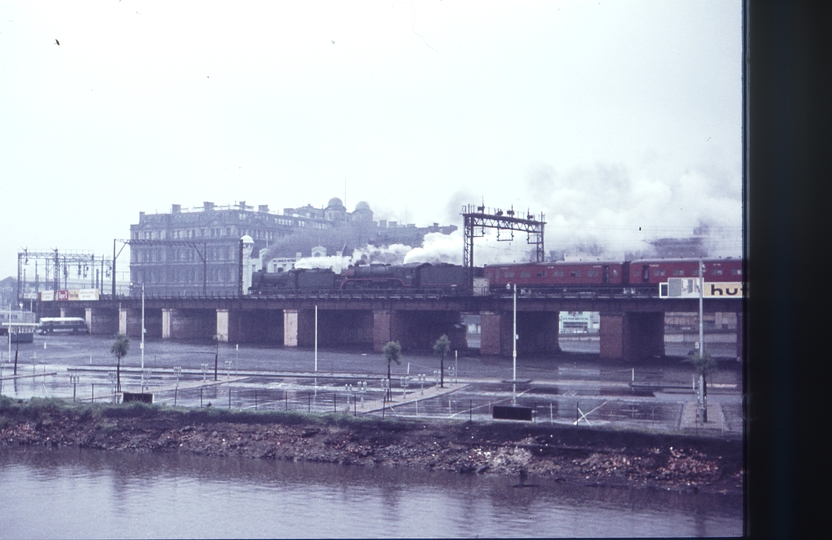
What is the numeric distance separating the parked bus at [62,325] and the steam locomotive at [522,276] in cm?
2731

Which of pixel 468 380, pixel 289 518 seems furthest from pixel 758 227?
pixel 468 380

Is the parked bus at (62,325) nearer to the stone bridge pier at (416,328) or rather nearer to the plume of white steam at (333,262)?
the plume of white steam at (333,262)

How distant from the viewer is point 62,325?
311 ft

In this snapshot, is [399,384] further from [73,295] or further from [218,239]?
[218,239]

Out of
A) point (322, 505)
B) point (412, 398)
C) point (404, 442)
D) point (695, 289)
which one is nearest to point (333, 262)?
point (695, 289)

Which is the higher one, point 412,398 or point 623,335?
point 623,335

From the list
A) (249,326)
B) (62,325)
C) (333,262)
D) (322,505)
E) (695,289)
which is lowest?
(322,505)

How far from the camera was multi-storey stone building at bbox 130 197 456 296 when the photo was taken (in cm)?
13512

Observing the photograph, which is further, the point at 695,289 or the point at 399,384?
the point at 695,289

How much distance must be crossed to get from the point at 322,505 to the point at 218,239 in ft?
385

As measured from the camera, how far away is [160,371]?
51625 mm

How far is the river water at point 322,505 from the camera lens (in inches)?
846

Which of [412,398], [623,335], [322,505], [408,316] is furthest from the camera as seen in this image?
[408,316]

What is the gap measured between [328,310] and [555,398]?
42027mm
